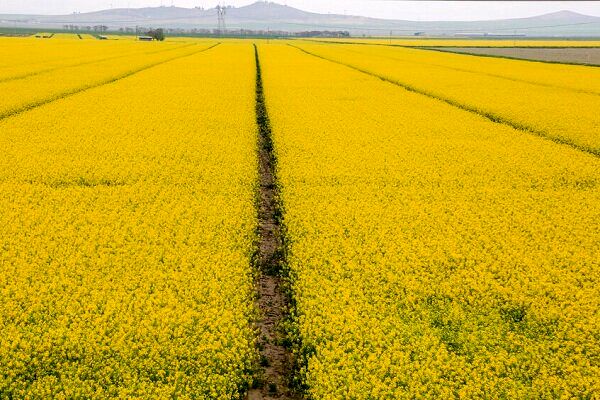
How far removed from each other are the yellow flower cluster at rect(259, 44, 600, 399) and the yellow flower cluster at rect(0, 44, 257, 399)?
988 millimetres

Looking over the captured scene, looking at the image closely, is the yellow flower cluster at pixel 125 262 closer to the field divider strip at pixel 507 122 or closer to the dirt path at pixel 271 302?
the dirt path at pixel 271 302

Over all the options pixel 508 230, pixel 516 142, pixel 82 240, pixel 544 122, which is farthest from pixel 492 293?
pixel 544 122

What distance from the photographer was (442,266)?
273 inches

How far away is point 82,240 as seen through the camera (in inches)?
291

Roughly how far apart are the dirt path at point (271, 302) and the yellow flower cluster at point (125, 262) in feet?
0.82

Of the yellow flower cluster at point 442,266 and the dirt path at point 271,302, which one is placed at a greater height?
the yellow flower cluster at point 442,266

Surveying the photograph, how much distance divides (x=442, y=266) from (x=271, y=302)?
2.52 metres

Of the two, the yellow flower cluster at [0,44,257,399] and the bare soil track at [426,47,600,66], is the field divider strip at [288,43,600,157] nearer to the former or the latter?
the yellow flower cluster at [0,44,257,399]

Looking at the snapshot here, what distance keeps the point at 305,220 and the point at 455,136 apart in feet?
28.2

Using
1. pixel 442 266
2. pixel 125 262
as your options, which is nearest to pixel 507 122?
pixel 442 266

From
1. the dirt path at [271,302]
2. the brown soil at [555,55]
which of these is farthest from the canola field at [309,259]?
the brown soil at [555,55]

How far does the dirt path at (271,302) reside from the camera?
198 inches

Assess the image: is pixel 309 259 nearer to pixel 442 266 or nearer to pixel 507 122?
pixel 442 266

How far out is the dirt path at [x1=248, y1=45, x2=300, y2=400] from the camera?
16.5 ft
